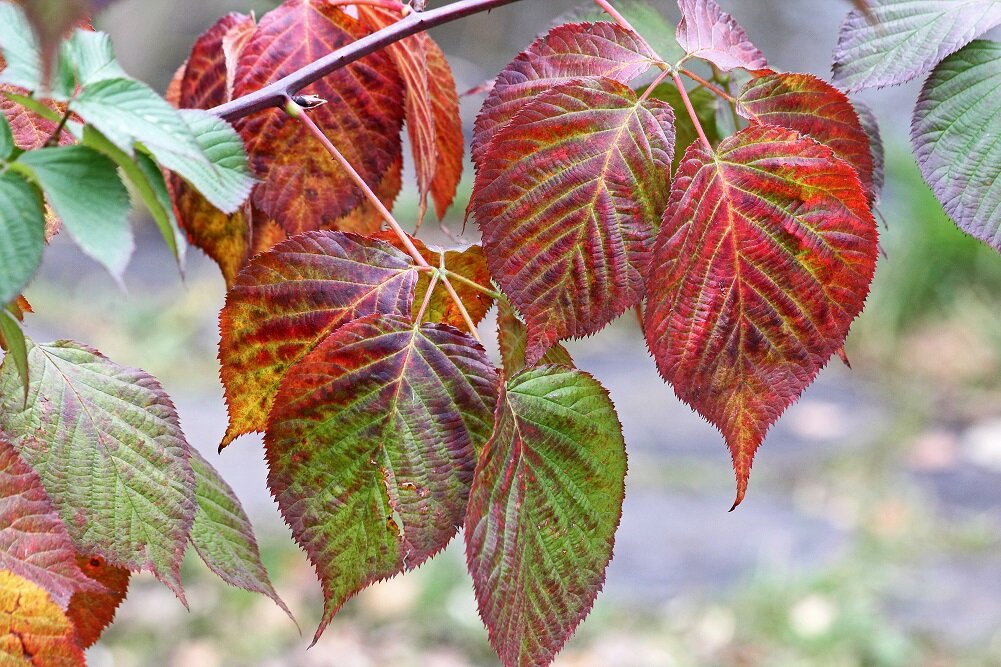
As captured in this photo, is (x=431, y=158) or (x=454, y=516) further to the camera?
(x=431, y=158)

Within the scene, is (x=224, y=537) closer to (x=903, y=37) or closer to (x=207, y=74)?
(x=207, y=74)

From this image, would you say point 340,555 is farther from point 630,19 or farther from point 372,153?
point 630,19

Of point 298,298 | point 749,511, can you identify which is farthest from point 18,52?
point 749,511

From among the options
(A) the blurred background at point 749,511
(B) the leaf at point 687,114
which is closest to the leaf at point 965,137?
(B) the leaf at point 687,114

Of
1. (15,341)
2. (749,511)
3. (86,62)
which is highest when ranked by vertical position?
(86,62)

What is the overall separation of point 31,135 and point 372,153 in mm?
213

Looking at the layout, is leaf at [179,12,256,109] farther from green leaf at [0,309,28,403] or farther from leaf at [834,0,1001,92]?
leaf at [834,0,1001,92]

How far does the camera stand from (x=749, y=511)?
3773 millimetres

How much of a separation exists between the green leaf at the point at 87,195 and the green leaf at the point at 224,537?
0.74 ft

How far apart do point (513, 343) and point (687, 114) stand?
249mm

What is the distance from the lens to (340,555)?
0.53 m

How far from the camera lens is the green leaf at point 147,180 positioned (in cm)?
41

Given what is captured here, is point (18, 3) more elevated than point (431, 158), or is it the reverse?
point (18, 3)

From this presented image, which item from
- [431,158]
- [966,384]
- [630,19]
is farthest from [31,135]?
[966,384]
